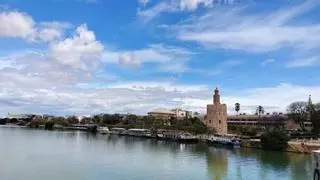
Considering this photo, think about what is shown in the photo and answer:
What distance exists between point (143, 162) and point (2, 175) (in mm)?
19203

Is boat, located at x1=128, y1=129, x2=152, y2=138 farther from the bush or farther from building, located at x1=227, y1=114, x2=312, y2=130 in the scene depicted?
Answer: the bush

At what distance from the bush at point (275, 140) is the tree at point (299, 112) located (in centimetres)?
2995

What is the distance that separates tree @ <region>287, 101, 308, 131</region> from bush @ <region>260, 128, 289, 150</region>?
29954 mm

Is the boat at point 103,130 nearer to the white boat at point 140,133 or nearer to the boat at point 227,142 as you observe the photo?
the white boat at point 140,133

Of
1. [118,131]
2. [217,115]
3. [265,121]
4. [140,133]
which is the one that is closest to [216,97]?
[217,115]

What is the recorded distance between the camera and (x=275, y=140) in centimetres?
7950

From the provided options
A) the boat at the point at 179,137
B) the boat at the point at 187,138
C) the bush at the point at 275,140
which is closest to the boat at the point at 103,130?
the boat at the point at 179,137

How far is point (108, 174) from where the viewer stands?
42.9 meters

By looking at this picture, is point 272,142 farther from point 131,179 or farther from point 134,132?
point 134,132

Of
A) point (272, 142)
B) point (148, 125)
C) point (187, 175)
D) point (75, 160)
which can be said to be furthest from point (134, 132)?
point (187, 175)

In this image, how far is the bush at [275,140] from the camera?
7850cm

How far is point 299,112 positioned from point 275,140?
115 ft

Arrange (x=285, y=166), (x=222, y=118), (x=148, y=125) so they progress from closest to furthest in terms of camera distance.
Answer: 1. (x=285, y=166)
2. (x=222, y=118)
3. (x=148, y=125)

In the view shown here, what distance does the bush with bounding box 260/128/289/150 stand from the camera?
78.5m
